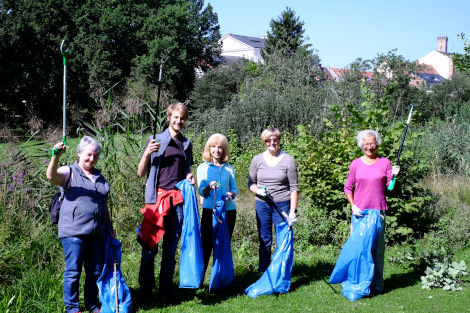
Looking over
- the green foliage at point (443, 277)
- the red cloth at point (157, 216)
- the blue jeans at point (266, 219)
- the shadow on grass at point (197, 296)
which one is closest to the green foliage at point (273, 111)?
the green foliage at point (443, 277)

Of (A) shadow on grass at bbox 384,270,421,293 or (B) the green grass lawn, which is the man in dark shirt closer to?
(B) the green grass lawn

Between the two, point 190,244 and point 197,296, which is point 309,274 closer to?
point 197,296

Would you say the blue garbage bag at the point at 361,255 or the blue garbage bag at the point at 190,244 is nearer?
the blue garbage bag at the point at 190,244

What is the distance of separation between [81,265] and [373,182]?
2.83 metres

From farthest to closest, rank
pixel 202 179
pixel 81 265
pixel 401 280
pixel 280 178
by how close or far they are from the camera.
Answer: pixel 401 280 → pixel 280 178 → pixel 202 179 → pixel 81 265

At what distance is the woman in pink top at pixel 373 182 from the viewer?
4.61m

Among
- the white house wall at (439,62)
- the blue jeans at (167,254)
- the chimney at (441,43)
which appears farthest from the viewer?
the chimney at (441,43)

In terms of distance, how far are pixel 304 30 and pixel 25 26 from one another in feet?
86.8

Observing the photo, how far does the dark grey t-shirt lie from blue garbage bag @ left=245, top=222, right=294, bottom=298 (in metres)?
0.32

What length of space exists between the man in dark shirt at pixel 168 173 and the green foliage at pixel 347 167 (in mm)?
2894

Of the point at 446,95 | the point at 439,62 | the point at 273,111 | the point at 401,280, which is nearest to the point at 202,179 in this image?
the point at 401,280

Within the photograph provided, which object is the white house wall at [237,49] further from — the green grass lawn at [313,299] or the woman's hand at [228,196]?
the woman's hand at [228,196]

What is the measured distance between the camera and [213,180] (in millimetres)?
4422

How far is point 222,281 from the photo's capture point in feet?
14.8
